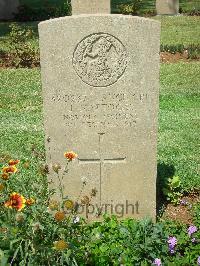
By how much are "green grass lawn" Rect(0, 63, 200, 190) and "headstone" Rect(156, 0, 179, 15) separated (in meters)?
9.24

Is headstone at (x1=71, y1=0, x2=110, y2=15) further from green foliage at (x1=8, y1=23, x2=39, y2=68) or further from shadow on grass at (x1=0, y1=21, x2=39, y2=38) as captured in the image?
shadow on grass at (x1=0, y1=21, x2=39, y2=38)

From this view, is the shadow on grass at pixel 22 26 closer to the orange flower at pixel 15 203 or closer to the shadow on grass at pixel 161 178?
the shadow on grass at pixel 161 178

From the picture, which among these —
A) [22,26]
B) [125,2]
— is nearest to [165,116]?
[22,26]

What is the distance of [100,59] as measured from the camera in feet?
13.6

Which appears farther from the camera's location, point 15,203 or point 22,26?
point 22,26

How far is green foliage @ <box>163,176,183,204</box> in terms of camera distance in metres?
5.06

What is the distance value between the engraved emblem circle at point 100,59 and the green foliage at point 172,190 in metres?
1.38

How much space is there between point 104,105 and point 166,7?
55.1ft

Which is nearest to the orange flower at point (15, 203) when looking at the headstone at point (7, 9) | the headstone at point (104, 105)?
the headstone at point (104, 105)

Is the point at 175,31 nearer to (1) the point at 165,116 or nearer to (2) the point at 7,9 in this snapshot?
(2) the point at 7,9

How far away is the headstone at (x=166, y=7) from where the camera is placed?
2000 centimetres

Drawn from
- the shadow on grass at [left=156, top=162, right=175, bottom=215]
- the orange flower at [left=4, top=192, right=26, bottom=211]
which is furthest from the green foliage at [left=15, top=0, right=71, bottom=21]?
the orange flower at [left=4, top=192, right=26, bottom=211]

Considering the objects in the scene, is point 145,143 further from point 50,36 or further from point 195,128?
point 195,128

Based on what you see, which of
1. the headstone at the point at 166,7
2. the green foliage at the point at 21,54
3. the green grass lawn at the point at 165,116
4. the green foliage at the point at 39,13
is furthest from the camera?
the green foliage at the point at 39,13
